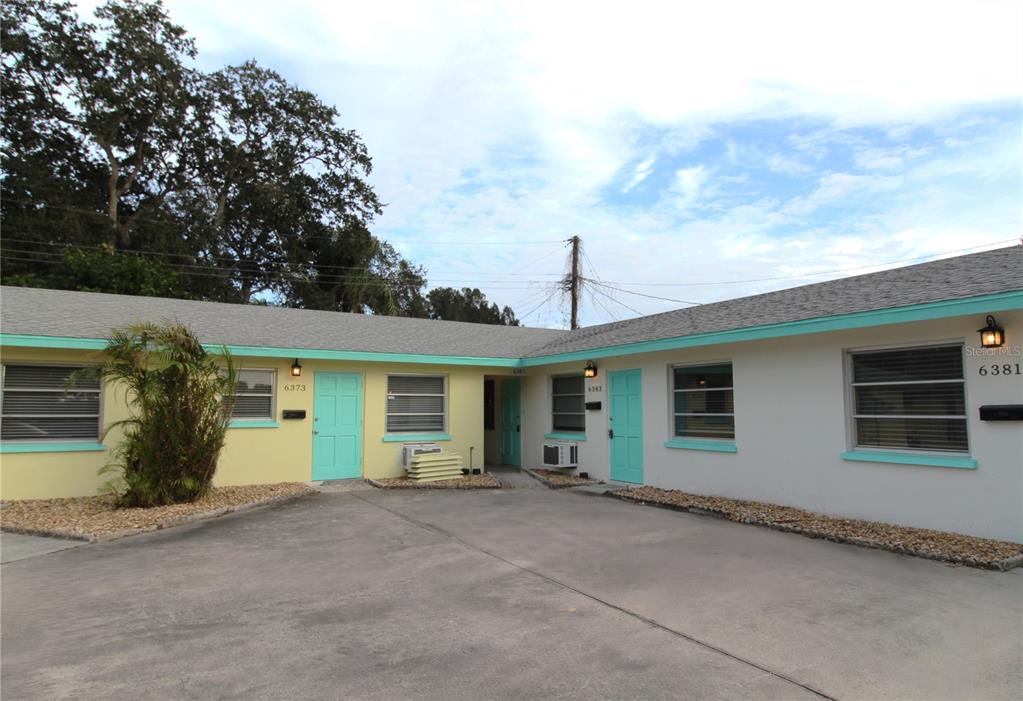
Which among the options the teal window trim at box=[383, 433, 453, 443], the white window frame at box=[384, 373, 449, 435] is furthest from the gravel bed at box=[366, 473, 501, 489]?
the white window frame at box=[384, 373, 449, 435]

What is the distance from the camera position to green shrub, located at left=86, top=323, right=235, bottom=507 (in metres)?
9.01

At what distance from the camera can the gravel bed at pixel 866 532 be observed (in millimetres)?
6031

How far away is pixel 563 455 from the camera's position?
43.2 ft

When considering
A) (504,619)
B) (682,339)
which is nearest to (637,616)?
(504,619)

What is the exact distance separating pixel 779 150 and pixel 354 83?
863cm

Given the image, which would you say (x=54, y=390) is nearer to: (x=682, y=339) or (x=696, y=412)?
(x=682, y=339)

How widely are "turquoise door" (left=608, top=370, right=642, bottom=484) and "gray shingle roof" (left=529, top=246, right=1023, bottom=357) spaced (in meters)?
0.81

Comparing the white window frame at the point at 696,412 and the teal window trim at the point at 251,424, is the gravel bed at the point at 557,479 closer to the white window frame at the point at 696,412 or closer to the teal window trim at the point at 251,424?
the white window frame at the point at 696,412

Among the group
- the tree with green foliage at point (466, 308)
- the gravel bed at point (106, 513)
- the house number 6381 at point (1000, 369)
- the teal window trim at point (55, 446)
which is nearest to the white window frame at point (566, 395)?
the gravel bed at point (106, 513)

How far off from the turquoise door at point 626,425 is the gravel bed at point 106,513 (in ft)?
19.2

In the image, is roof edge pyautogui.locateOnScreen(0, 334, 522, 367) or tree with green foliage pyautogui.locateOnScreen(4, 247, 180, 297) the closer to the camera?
roof edge pyautogui.locateOnScreen(0, 334, 522, 367)

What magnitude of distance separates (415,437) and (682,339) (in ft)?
20.2

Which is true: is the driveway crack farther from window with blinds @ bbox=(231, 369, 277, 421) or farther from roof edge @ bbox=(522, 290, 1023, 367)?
window with blinds @ bbox=(231, 369, 277, 421)

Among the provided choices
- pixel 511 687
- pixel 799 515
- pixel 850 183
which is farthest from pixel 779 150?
pixel 511 687
